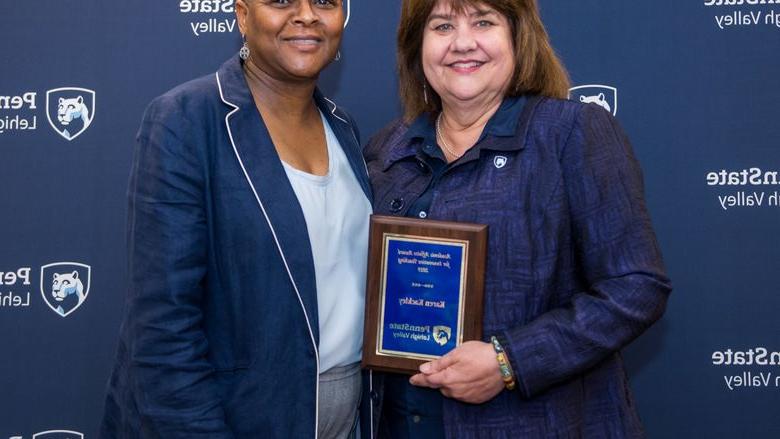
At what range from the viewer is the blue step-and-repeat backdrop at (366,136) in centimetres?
255

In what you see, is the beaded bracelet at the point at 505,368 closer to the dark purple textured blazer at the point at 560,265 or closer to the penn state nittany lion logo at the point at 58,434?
the dark purple textured blazer at the point at 560,265

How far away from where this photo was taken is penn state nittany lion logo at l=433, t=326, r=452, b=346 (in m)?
1.68

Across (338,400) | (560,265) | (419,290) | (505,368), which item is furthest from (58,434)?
(560,265)

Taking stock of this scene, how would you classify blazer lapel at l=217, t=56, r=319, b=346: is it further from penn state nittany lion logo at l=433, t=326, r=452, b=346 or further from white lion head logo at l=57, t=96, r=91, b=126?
white lion head logo at l=57, t=96, r=91, b=126

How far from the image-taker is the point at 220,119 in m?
1.63

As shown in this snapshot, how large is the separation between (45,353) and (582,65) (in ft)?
6.51

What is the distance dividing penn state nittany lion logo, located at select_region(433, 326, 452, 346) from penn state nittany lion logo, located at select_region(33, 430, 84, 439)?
1.59 m

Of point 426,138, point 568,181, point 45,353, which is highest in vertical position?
point 426,138

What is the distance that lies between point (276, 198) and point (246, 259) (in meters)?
0.13

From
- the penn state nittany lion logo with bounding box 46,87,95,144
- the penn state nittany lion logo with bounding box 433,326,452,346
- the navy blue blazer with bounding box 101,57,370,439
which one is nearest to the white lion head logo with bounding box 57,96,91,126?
the penn state nittany lion logo with bounding box 46,87,95,144

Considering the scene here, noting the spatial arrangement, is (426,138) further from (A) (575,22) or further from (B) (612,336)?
(A) (575,22)

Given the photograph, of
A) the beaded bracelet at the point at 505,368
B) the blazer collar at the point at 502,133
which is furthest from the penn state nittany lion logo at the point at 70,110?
the beaded bracelet at the point at 505,368

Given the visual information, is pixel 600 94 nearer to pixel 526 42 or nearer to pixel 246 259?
pixel 526 42

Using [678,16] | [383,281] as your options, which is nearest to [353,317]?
[383,281]
